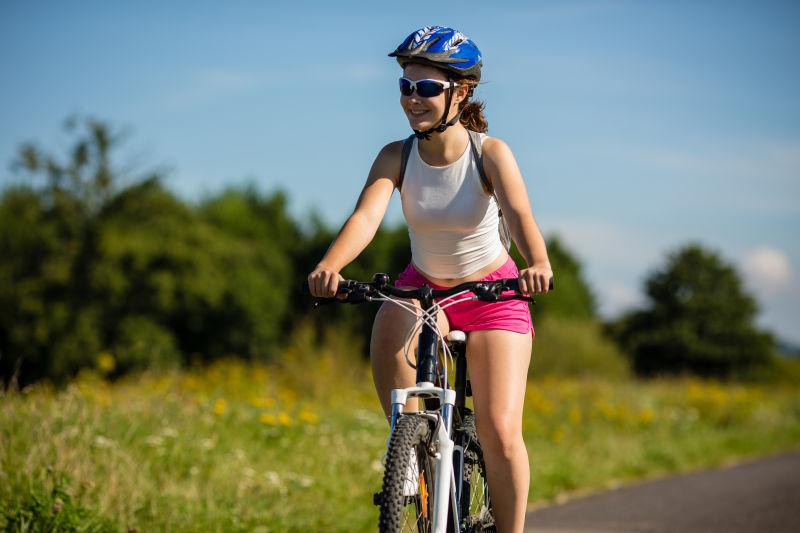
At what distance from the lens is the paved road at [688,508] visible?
6650mm

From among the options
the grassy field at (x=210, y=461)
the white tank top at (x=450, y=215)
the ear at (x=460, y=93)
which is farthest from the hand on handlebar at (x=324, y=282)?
the grassy field at (x=210, y=461)

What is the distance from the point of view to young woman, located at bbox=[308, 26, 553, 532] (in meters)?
3.52

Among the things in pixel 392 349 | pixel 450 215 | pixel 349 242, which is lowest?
pixel 392 349

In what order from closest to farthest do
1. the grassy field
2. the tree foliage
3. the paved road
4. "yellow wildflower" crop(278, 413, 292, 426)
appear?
the grassy field < the paved road < "yellow wildflower" crop(278, 413, 292, 426) < the tree foliage

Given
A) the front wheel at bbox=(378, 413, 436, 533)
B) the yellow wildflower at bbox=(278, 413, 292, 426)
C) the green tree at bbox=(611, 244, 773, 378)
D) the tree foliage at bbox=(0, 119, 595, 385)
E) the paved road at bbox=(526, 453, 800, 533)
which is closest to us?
the front wheel at bbox=(378, 413, 436, 533)

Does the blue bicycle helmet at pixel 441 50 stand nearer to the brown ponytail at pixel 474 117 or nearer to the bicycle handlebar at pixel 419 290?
the brown ponytail at pixel 474 117

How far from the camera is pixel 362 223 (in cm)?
359

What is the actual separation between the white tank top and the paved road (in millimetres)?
3180

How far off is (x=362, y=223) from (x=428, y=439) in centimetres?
87

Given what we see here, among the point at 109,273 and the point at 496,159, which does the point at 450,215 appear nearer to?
the point at 496,159

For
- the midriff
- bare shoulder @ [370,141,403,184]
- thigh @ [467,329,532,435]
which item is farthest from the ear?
thigh @ [467,329,532,435]

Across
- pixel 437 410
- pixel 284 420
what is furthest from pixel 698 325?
pixel 437 410

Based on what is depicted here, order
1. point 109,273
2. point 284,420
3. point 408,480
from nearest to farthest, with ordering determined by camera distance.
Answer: point 408,480, point 284,420, point 109,273

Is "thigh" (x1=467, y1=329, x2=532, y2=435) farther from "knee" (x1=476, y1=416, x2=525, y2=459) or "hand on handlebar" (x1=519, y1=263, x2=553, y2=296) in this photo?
"hand on handlebar" (x1=519, y1=263, x2=553, y2=296)
